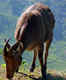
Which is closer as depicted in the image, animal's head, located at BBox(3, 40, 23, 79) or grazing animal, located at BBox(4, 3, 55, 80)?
animal's head, located at BBox(3, 40, 23, 79)

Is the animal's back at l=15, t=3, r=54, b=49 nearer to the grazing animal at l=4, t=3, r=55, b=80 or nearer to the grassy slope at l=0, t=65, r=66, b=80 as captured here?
the grazing animal at l=4, t=3, r=55, b=80

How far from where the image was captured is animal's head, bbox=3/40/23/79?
643cm

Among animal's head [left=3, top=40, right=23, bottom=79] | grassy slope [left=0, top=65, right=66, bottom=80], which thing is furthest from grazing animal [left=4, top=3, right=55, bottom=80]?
grassy slope [left=0, top=65, right=66, bottom=80]

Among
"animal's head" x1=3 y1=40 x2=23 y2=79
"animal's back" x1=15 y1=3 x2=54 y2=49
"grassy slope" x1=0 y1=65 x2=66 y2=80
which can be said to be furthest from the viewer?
"grassy slope" x1=0 y1=65 x2=66 y2=80

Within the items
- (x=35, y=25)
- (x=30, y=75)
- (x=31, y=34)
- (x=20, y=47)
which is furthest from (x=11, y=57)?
(x=30, y=75)

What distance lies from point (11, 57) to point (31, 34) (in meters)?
1.57

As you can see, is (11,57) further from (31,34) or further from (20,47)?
(31,34)

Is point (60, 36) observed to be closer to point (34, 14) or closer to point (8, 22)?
point (8, 22)

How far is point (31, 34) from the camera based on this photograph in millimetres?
7746

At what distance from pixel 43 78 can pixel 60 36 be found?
468 ft

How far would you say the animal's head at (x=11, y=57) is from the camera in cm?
643

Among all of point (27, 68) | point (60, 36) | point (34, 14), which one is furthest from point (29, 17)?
point (60, 36)

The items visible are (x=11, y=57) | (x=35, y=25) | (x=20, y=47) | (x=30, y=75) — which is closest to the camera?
(x=11, y=57)

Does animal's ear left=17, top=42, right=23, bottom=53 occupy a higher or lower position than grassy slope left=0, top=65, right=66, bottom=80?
higher
